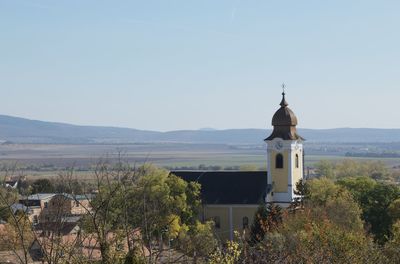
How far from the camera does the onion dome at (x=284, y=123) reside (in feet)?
197

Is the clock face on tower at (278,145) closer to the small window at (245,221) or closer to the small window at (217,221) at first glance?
the small window at (245,221)

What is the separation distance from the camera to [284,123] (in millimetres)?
60219

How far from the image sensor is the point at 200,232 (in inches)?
1961

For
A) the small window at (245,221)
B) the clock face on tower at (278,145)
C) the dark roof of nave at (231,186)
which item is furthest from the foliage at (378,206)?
the small window at (245,221)

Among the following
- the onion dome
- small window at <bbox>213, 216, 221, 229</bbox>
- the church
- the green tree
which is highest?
the onion dome

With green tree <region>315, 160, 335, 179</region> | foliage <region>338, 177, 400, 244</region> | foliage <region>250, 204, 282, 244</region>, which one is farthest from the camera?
green tree <region>315, 160, 335, 179</region>

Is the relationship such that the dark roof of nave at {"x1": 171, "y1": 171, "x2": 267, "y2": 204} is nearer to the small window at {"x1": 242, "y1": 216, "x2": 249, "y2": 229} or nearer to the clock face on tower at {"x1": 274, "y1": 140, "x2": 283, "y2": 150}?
the small window at {"x1": 242, "y1": 216, "x2": 249, "y2": 229}

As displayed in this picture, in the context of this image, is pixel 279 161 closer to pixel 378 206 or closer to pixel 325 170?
pixel 378 206

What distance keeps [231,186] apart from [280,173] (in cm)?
382

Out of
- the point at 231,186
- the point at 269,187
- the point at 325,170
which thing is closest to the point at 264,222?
the point at 269,187

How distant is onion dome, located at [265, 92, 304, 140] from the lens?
60031 mm

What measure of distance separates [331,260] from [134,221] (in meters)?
7.05

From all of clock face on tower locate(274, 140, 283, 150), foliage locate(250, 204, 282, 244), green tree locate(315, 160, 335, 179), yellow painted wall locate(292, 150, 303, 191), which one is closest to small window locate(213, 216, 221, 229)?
yellow painted wall locate(292, 150, 303, 191)

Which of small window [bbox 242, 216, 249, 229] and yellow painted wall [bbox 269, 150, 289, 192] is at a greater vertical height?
yellow painted wall [bbox 269, 150, 289, 192]
